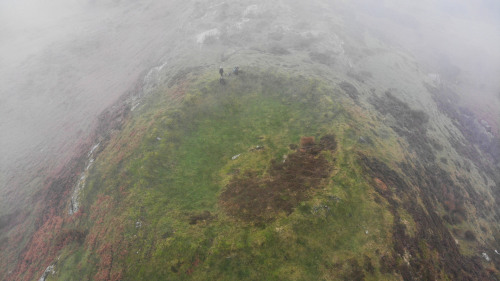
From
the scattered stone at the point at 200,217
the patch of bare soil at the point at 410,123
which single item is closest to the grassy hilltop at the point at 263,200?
the scattered stone at the point at 200,217

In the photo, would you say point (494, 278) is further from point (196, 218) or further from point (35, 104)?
point (35, 104)

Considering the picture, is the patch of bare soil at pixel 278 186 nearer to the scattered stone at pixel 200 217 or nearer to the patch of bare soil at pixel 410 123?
the scattered stone at pixel 200 217

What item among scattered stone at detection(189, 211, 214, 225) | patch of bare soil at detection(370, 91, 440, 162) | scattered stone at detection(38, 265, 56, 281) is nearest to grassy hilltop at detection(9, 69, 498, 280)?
scattered stone at detection(189, 211, 214, 225)

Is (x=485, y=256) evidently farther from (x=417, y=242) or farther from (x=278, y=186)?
(x=278, y=186)

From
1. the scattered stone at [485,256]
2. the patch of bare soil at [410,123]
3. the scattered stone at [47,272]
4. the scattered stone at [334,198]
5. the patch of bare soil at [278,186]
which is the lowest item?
the scattered stone at [47,272]

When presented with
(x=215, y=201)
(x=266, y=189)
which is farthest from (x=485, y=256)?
(x=215, y=201)

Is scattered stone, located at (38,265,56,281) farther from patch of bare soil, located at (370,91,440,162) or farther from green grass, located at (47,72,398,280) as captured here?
patch of bare soil, located at (370,91,440,162)
